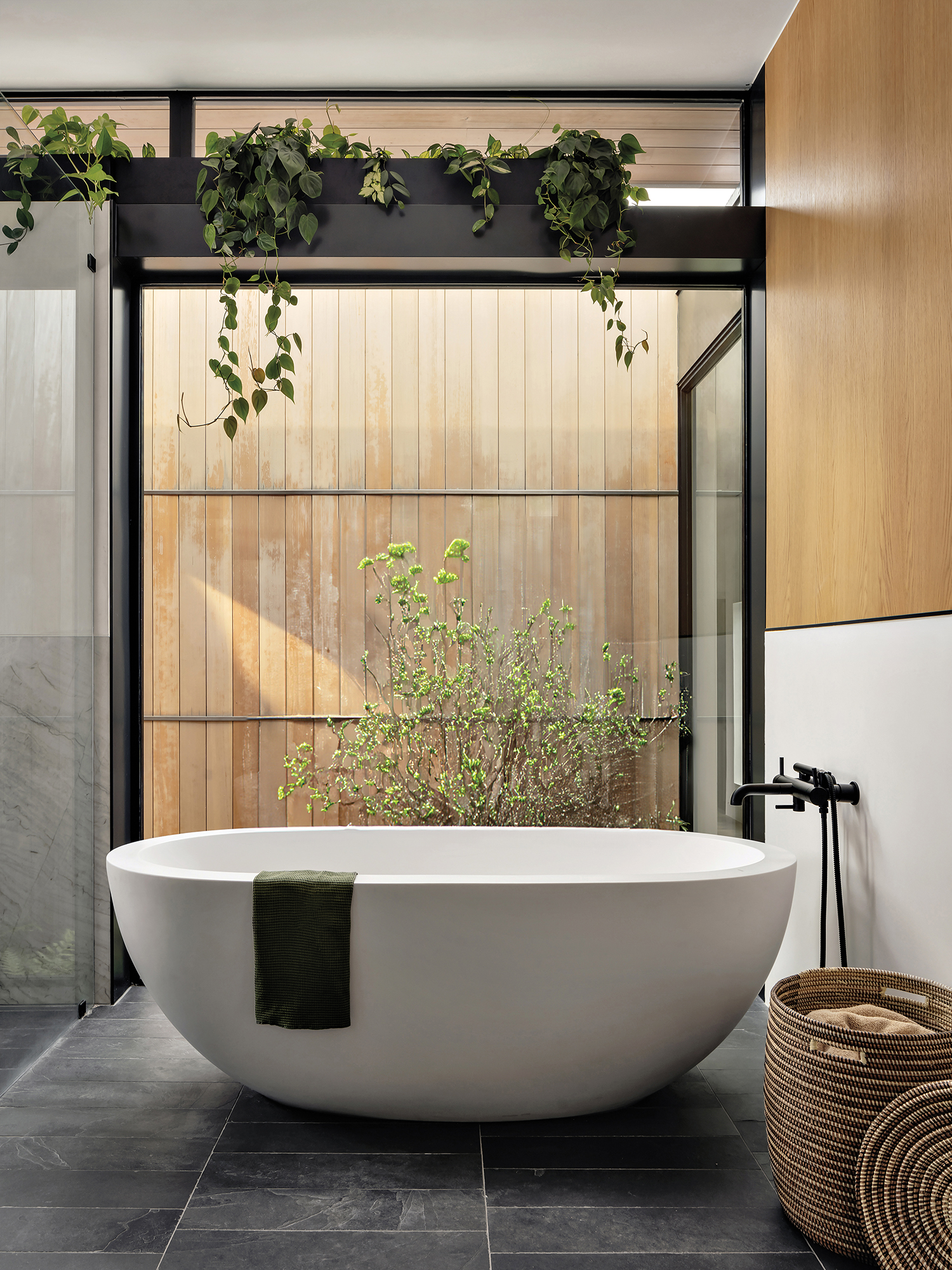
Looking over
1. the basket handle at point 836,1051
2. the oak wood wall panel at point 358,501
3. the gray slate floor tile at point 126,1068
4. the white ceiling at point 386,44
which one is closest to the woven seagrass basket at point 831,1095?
the basket handle at point 836,1051

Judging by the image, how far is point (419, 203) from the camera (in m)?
2.89

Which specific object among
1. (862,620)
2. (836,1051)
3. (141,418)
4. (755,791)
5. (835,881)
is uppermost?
(141,418)

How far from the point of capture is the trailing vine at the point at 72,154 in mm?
2740

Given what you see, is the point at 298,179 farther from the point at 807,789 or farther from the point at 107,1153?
the point at 107,1153

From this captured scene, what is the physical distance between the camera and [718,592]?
3098mm

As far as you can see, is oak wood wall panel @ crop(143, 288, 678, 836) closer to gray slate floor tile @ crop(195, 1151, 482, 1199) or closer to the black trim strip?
the black trim strip

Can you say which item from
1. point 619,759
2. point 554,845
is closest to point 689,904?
point 554,845

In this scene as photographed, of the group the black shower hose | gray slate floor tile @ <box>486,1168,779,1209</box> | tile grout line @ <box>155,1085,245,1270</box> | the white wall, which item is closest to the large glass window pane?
the white wall

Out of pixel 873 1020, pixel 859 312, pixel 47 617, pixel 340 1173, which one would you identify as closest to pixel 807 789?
pixel 873 1020

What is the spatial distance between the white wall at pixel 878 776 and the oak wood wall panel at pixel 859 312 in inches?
3.8

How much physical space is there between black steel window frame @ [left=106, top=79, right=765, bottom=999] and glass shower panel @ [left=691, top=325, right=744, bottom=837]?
4cm

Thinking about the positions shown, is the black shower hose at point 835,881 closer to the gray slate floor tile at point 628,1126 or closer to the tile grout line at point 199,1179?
the gray slate floor tile at point 628,1126

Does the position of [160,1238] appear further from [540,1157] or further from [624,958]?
[624,958]

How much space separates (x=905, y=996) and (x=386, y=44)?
2925mm
